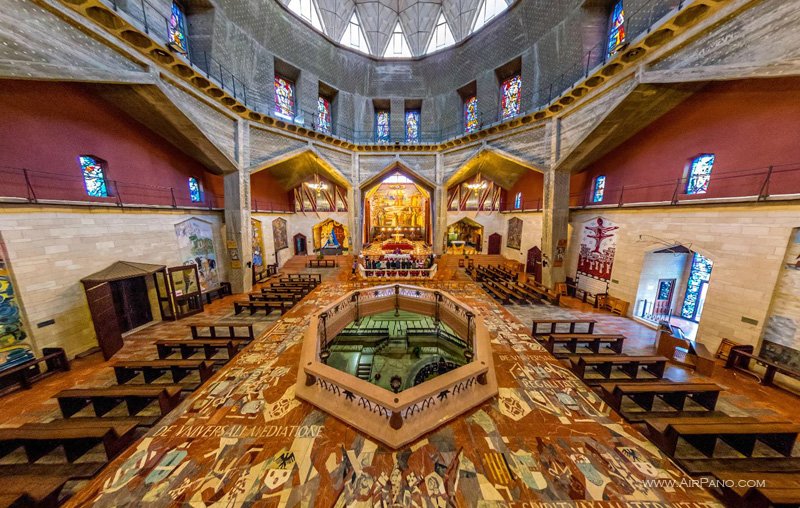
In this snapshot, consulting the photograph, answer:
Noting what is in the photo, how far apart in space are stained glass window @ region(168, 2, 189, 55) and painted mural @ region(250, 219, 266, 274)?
722 cm

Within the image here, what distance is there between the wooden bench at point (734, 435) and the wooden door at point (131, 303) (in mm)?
12017

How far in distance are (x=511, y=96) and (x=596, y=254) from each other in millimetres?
9345

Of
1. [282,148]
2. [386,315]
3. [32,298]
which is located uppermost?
[282,148]

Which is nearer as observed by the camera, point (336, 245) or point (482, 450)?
point (482, 450)

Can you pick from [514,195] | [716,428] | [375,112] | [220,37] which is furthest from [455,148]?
[716,428]

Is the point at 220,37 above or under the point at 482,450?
above

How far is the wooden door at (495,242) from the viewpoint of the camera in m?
16.7

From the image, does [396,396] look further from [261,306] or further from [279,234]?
[279,234]

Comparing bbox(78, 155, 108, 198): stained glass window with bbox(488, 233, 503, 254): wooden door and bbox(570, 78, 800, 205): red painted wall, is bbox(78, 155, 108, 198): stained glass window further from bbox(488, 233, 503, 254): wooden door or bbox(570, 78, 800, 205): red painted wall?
bbox(488, 233, 503, 254): wooden door

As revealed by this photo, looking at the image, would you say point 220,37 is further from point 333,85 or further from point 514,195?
point 514,195

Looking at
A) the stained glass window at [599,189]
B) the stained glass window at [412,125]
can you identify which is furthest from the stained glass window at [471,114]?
the stained glass window at [599,189]

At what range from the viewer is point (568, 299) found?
10164 mm

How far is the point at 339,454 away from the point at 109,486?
8.51 feet

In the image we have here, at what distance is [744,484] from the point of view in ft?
8.32
